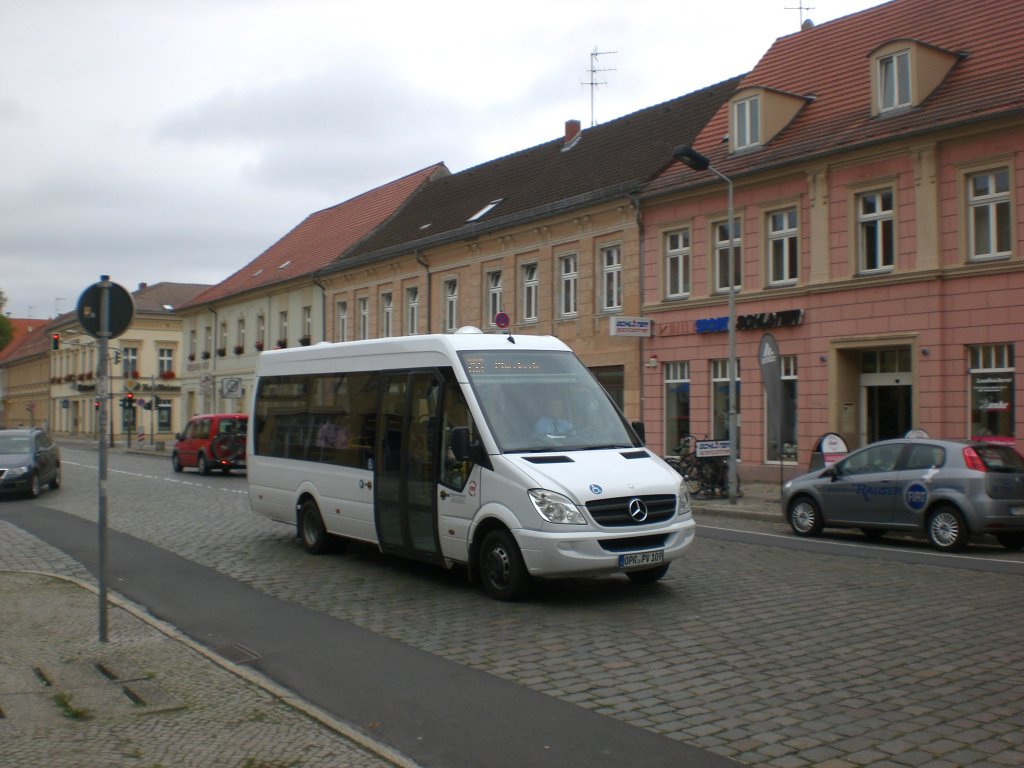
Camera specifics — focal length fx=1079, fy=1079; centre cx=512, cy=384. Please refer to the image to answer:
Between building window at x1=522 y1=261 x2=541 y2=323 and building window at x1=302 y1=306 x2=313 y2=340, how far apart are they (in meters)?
16.0

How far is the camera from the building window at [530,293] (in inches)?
1358

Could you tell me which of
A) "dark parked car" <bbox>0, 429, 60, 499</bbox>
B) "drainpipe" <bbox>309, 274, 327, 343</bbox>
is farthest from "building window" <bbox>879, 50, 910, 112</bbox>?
"drainpipe" <bbox>309, 274, 327, 343</bbox>

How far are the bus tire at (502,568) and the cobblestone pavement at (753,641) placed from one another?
16cm

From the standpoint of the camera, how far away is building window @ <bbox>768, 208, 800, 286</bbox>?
85.0 ft

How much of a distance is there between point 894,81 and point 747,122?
437cm

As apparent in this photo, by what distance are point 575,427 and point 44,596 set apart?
5.43 meters

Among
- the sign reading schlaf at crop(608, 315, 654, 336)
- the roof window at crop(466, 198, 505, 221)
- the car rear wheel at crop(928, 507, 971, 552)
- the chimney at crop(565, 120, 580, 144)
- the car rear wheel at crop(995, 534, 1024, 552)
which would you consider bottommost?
the car rear wheel at crop(995, 534, 1024, 552)

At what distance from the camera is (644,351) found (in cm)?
2995

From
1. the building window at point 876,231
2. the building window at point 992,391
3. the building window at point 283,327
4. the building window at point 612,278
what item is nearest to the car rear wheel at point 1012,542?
the building window at point 992,391

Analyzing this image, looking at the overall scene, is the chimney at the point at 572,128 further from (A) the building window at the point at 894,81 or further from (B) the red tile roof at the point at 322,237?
(A) the building window at the point at 894,81

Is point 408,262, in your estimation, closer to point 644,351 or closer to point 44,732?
point 644,351

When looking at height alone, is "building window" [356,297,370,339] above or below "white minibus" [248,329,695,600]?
above

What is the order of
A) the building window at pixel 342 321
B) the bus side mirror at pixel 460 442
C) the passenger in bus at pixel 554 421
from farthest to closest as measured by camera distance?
the building window at pixel 342 321 < the passenger in bus at pixel 554 421 < the bus side mirror at pixel 460 442

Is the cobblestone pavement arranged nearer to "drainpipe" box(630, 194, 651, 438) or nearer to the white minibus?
the white minibus
